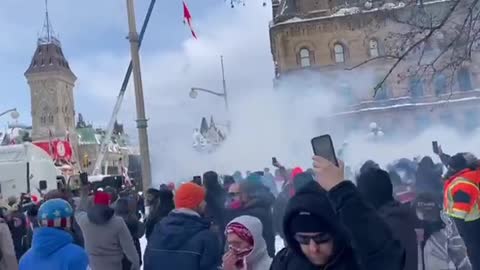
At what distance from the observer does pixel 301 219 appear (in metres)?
2.61

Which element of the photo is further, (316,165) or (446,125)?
(446,125)

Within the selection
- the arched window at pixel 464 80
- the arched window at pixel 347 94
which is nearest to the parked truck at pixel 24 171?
the arched window at pixel 347 94

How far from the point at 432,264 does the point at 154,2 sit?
1198 centimetres

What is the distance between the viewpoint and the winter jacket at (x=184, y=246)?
16.1 ft

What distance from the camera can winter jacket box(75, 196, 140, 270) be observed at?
648cm

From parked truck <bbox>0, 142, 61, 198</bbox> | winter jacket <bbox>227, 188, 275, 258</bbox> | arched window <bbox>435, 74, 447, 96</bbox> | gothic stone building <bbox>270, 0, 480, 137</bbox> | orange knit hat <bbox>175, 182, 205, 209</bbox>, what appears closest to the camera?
orange knit hat <bbox>175, 182, 205, 209</bbox>

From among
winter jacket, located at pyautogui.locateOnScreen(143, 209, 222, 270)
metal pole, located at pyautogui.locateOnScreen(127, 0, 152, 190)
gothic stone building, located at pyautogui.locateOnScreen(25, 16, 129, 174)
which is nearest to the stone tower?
gothic stone building, located at pyautogui.locateOnScreen(25, 16, 129, 174)

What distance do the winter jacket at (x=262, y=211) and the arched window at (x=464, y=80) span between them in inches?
1809

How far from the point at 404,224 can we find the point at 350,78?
48.8m

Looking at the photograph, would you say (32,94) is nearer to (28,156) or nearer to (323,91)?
(323,91)

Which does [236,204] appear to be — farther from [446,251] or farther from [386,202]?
[386,202]

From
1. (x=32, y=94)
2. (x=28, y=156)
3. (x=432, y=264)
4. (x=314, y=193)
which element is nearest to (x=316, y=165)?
(x=314, y=193)

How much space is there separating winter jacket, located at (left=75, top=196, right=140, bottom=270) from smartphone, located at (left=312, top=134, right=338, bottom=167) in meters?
4.14

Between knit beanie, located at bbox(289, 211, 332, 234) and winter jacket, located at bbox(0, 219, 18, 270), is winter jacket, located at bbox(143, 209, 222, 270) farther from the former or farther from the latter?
knit beanie, located at bbox(289, 211, 332, 234)
